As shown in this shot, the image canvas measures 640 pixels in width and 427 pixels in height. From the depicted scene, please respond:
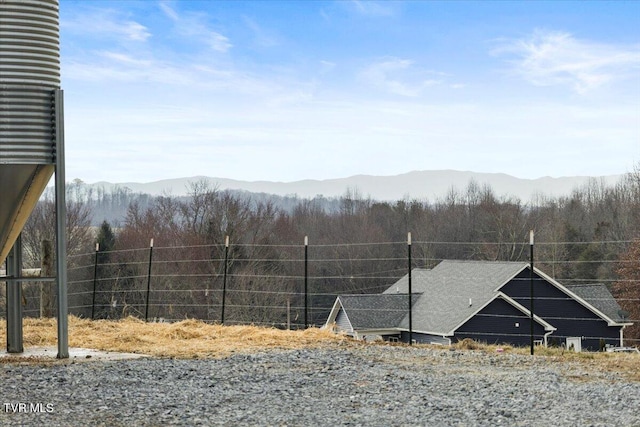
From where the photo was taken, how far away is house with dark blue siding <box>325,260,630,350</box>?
88.2 ft

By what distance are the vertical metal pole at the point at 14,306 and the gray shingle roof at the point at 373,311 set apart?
17545 mm

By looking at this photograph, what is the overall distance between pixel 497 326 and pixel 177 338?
17.6 meters

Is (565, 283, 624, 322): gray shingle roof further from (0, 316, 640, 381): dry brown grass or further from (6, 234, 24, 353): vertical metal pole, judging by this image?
(6, 234, 24, 353): vertical metal pole

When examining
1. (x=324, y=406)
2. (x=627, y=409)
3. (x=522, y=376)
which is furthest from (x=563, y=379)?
(x=324, y=406)

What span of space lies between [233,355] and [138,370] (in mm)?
1552

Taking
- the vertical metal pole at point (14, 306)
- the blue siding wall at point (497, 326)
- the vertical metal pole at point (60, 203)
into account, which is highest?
the vertical metal pole at point (60, 203)

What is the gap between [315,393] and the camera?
7.44 meters

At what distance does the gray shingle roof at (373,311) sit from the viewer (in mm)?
27578

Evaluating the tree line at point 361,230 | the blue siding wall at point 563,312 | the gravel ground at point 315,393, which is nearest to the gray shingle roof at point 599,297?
the blue siding wall at point 563,312

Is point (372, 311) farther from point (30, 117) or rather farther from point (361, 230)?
point (361, 230)

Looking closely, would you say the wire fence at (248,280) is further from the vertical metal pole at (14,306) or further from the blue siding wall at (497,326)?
the vertical metal pole at (14,306)

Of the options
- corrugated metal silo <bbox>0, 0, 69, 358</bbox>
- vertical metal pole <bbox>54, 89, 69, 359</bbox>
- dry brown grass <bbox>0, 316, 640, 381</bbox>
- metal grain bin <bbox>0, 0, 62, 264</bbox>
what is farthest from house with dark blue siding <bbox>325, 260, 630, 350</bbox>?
metal grain bin <bbox>0, 0, 62, 264</bbox>

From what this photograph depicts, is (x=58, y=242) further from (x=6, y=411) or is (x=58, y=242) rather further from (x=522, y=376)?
(x=522, y=376)

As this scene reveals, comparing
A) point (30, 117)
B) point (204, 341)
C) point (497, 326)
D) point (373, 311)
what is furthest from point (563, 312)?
point (30, 117)
